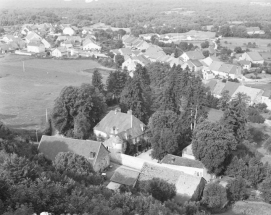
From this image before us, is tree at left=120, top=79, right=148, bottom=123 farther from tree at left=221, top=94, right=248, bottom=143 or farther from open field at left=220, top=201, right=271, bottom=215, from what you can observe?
open field at left=220, top=201, right=271, bottom=215

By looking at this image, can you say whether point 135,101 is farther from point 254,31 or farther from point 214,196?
point 254,31

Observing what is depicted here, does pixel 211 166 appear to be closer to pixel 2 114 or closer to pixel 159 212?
pixel 159 212

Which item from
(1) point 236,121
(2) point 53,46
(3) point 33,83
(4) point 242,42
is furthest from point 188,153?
(4) point 242,42

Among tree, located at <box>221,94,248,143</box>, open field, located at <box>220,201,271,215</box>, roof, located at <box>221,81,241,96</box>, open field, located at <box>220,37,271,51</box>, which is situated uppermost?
tree, located at <box>221,94,248,143</box>

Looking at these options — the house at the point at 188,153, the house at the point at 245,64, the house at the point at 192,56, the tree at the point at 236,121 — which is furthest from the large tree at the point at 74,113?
the house at the point at 245,64

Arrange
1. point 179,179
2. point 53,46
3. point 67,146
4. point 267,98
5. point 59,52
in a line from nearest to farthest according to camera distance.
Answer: point 179,179 → point 67,146 → point 267,98 → point 59,52 → point 53,46

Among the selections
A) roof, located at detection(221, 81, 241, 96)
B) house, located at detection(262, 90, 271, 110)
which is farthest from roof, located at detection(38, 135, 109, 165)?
house, located at detection(262, 90, 271, 110)

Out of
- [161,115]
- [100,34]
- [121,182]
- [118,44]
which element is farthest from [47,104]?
[100,34]
